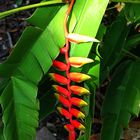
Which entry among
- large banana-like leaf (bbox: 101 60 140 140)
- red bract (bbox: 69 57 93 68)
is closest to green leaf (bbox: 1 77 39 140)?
red bract (bbox: 69 57 93 68)

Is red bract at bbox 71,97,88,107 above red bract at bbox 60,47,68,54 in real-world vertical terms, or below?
below

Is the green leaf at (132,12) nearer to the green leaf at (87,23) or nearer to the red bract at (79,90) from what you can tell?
the green leaf at (87,23)

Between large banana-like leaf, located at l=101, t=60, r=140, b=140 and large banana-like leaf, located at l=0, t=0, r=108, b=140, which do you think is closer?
large banana-like leaf, located at l=0, t=0, r=108, b=140

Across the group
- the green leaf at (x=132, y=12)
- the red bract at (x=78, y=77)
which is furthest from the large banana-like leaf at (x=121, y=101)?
the red bract at (x=78, y=77)

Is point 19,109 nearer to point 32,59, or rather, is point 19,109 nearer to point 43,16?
point 32,59

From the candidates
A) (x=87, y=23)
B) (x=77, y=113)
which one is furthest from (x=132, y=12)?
(x=77, y=113)

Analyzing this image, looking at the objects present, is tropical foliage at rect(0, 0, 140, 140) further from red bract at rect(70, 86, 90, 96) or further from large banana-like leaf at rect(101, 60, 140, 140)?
large banana-like leaf at rect(101, 60, 140, 140)
